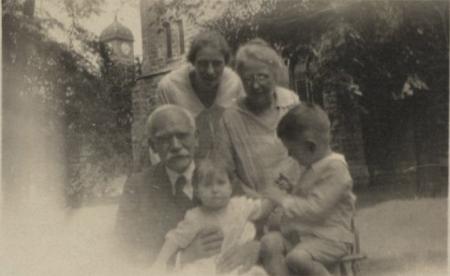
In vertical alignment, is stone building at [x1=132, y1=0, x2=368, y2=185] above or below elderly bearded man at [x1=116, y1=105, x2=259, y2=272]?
above

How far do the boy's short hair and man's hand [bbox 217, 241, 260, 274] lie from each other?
0.40 m

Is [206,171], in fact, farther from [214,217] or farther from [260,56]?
[260,56]

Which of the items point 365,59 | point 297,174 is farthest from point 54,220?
point 365,59

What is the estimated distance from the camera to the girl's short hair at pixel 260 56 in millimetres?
1704

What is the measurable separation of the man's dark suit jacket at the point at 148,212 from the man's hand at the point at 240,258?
0.70 ft

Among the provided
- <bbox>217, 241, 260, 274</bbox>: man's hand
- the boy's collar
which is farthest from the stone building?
<bbox>217, 241, 260, 274</bbox>: man's hand

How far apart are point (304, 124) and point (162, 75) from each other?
0.62 m

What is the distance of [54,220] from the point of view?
1966 millimetres

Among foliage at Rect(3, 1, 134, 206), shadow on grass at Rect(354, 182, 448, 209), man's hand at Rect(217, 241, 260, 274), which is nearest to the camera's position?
man's hand at Rect(217, 241, 260, 274)

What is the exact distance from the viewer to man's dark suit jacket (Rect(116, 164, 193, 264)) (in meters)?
1.79

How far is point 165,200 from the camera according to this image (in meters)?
1.80

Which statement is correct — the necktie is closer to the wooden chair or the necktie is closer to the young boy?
the young boy

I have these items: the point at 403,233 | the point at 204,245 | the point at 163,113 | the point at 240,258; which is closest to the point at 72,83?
the point at 163,113

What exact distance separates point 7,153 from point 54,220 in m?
0.32
